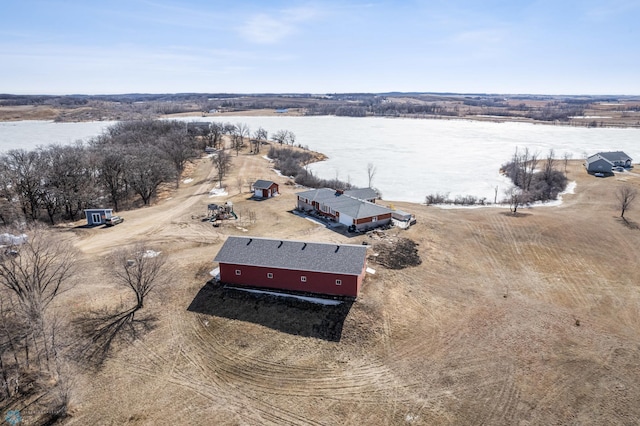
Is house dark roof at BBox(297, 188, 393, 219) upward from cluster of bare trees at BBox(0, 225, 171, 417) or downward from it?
upward

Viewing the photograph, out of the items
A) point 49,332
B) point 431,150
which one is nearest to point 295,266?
point 49,332

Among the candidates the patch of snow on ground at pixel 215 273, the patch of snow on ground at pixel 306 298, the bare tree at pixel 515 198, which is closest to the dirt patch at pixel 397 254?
the patch of snow on ground at pixel 306 298

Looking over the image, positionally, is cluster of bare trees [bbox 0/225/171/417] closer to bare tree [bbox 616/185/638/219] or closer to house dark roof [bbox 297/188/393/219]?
house dark roof [bbox 297/188/393/219]

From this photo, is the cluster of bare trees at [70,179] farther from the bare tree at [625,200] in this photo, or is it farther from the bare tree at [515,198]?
the bare tree at [625,200]

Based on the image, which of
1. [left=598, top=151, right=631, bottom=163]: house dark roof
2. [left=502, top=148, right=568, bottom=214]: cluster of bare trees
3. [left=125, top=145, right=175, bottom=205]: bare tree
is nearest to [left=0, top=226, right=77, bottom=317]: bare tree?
[left=125, top=145, right=175, bottom=205]: bare tree

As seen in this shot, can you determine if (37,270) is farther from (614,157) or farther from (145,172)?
(614,157)

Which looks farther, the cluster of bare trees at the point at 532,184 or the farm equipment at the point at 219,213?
the cluster of bare trees at the point at 532,184
